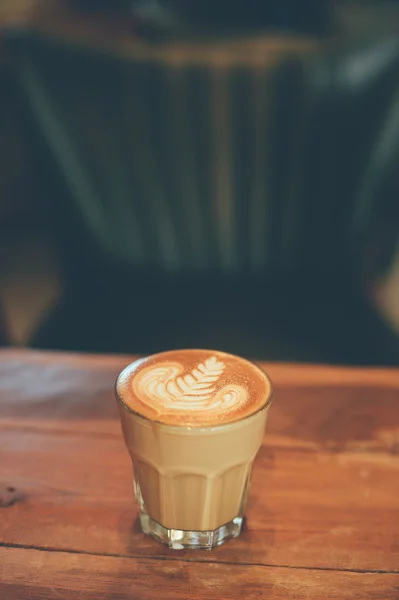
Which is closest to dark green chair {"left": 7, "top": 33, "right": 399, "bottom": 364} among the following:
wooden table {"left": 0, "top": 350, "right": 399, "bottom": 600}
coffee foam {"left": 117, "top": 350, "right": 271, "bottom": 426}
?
wooden table {"left": 0, "top": 350, "right": 399, "bottom": 600}

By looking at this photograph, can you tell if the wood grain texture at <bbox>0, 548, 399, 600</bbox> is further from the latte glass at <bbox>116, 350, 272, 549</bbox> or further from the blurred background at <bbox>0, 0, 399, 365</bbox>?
the blurred background at <bbox>0, 0, 399, 365</bbox>

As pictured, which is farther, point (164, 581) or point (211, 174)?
point (211, 174)

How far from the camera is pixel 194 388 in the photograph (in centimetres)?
58

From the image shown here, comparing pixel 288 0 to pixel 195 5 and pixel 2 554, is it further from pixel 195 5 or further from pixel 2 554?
pixel 2 554

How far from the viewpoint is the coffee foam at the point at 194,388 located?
0.53 meters

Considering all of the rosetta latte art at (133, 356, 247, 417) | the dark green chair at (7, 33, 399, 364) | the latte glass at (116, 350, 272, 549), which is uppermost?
the rosetta latte art at (133, 356, 247, 417)

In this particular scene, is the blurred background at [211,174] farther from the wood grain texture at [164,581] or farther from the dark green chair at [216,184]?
the wood grain texture at [164,581]

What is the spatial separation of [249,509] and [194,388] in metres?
0.17

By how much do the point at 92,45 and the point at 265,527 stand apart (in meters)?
1.38

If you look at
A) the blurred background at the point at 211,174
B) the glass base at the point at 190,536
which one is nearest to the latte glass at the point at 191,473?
the glass base at the point at 190,536

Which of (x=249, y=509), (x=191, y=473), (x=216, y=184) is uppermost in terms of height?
(x=191, y=473)

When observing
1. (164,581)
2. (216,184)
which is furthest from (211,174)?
(164,581)

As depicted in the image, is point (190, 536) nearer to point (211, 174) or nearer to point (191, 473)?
point (191, 473)

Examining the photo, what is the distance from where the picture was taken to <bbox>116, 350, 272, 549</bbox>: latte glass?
53cm
